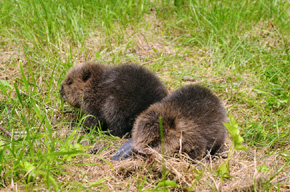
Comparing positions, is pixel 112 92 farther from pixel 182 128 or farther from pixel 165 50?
pixel 165 50

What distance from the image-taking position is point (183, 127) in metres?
3.22

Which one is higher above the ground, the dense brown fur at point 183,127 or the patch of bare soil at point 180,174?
the dense brown fur at point 183,127

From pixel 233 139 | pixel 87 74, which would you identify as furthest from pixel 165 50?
pixel 233 139

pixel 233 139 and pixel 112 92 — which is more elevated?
pixel 233 139

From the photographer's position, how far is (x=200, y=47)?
5.69 m

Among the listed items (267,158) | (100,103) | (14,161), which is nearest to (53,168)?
(14,161)

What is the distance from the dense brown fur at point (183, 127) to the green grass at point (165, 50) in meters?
0.63

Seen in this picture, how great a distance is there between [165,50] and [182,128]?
2.77m

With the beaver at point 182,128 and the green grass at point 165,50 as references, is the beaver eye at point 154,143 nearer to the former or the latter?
the beaver at point 182,128

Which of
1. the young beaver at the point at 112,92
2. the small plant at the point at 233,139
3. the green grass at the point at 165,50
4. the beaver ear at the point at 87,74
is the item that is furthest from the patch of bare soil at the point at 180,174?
the beaver ear at the point at 87,74

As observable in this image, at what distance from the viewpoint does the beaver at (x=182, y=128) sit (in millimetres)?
3203

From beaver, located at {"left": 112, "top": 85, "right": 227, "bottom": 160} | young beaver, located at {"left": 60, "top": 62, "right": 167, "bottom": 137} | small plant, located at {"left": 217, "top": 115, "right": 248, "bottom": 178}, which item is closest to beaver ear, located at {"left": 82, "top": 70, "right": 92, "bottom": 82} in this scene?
young beaver, located at {"left": 60, "top": 62, "right": 167, "bottom": 137}

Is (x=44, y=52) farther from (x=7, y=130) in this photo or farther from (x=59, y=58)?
(x=7, y=130)

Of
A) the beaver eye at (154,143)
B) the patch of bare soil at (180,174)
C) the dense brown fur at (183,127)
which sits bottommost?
the patch of bare soil at (180,174)
